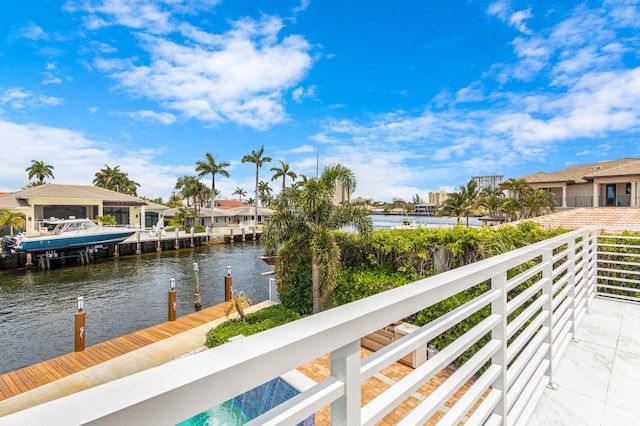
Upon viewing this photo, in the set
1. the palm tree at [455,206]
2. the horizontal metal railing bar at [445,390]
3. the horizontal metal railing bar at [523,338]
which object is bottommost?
the horizontal metal railing bar at [523,338]

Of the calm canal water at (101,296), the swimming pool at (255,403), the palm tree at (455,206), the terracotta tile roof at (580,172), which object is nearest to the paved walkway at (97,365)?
the calm canal water at (101,296)

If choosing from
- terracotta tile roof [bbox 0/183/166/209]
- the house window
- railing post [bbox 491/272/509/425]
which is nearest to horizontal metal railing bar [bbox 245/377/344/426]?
railing post [bbox 491/272/509/425]

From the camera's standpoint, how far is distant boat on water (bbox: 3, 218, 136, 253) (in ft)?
59.4

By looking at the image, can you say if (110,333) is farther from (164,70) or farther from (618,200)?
(618,200)

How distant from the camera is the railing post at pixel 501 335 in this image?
4.75ft

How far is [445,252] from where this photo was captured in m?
6.05

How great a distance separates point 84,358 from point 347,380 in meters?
8.91

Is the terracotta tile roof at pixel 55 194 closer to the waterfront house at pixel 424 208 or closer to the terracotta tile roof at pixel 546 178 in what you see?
the terracotta tile roof at pixel 546 178

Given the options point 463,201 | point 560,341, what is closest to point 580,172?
point 463,201

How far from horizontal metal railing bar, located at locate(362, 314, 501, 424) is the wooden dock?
317 inches

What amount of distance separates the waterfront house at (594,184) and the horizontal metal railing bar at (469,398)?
25.1 metres

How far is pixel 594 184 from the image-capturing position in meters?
20.9

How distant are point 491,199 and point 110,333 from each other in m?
31.2

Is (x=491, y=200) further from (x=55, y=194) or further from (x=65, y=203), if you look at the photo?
(x=55, y=194)
